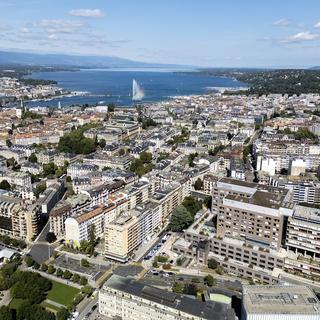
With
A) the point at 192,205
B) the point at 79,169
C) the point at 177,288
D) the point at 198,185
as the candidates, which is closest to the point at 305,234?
the point at 177,288

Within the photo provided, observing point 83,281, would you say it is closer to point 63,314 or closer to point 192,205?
point 63,314

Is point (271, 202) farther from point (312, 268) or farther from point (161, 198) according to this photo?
point (161, 198)

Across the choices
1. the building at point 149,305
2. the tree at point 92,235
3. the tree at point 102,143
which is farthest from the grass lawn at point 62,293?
the tree at point 102,143

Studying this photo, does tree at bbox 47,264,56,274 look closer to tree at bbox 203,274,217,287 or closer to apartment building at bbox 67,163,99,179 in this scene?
tree at bbox 203,274,217,287

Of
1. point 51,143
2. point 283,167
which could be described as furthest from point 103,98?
point 283,167

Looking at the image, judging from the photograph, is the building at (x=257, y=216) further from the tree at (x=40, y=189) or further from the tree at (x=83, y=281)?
the tree at (x=40, y=189)

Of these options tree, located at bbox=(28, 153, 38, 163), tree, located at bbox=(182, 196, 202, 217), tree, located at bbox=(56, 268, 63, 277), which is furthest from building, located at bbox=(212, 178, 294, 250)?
tree, located at bbox=(28, 153, 38, 163)

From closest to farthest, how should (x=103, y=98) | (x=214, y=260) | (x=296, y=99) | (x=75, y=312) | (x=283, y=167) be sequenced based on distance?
1. (x=75, y=312)
2. (x=214, y=260)
3. (x=283, y=167)
4. (x=296, y=99)
5. (x=103, y=98)
